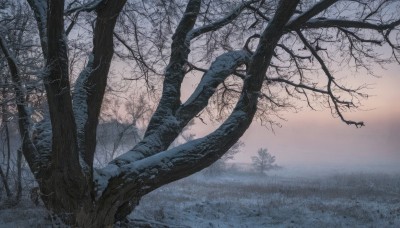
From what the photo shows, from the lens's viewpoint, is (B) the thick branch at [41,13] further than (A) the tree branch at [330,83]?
No

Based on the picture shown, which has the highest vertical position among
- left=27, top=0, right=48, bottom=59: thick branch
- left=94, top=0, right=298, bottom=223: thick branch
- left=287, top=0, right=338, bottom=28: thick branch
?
left=287, top=0, right=338, bottom=28: thick branch

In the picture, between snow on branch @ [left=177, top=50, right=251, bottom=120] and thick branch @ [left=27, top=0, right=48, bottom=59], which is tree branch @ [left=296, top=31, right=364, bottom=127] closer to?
snow on branch @ [left=177, top=50, right=251, bottom=120]

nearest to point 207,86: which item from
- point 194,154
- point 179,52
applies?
point 179,52

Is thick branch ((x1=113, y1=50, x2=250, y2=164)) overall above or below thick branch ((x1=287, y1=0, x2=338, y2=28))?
below

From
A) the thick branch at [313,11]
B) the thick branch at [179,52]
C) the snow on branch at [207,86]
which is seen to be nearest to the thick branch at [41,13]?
the thick branch at [179,52]

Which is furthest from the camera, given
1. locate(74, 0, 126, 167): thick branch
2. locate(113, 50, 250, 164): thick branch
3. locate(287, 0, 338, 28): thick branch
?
locate(113, 50, 250, 164): thick branch

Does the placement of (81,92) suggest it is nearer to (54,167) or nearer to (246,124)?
(54,167)

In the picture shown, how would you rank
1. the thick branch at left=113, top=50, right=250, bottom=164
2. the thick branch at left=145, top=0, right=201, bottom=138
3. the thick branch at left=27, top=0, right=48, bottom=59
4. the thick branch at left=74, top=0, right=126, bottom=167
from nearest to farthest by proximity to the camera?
1. the thick branch at left=27, top=0, right=48, bottom=59
2. the thick branch at left=74, top=0, right=126, bottom=167
3. the thick branch at left=113, top=50, right=250, bottom=164
4. the thick branch at left=145, top=0, right=201, bottom=138

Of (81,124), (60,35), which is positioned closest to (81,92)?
(81,124)

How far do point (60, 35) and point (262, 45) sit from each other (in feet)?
9.84

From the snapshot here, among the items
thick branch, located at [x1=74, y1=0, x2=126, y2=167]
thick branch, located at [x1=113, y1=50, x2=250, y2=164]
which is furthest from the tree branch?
thick branch, located at [x1=74, y1=0, x2=126, y2=167]

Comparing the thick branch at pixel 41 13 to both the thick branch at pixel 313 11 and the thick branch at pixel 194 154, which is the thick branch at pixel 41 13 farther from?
the thick branch at pixel 313 11

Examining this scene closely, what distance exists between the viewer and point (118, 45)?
27.0 ft

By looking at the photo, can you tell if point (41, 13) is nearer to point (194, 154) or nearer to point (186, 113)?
point (194, 154)
